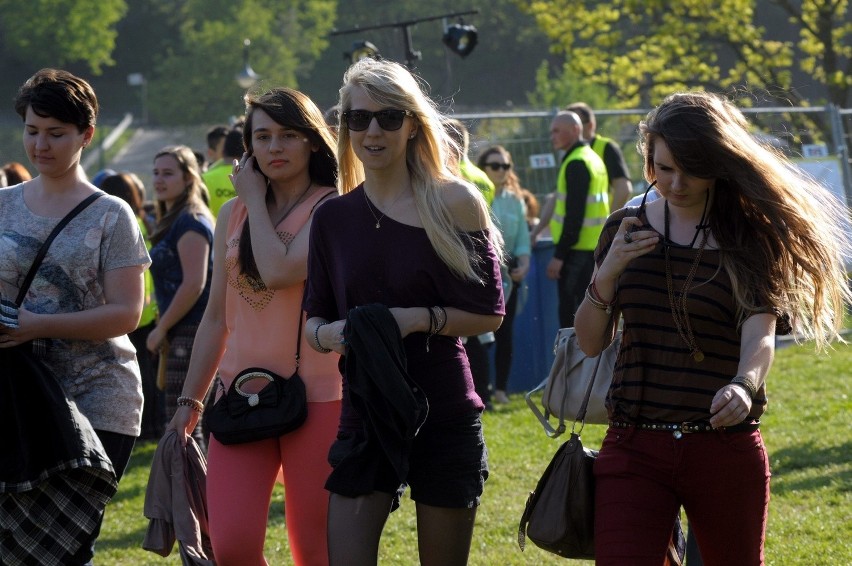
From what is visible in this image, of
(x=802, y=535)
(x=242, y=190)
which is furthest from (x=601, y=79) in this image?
(x=242, y=190)

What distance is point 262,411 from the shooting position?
3.81 metres

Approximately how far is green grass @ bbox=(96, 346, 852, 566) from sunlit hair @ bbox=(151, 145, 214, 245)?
1.56 meters

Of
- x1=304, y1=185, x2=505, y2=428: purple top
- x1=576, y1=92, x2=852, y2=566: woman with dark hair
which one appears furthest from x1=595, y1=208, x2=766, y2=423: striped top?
x1=304, y1=185, x2=505, y2=428: purple top

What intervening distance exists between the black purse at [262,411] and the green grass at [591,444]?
203 centimetres

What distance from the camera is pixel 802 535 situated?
5.80 metres

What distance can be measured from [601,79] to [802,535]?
1782 cm

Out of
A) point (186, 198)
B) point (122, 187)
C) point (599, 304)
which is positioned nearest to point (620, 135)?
point (122, 187)

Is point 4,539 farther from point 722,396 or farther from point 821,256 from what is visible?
point 821,256

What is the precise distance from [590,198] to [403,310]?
245 inches

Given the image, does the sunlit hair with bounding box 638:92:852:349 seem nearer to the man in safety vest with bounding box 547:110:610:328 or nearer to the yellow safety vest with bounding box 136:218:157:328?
the yellow safety vest with bounding box 136:218:157:328

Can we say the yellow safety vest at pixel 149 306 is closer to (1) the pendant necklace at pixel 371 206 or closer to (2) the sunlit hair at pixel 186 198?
(2) the sunlit hair at pixel 186 198

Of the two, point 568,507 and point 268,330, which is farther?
point 268,330

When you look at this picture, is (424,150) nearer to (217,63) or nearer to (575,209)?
(575,209)

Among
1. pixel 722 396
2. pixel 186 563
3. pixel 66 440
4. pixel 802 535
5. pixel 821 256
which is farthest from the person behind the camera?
pixel 802 535
